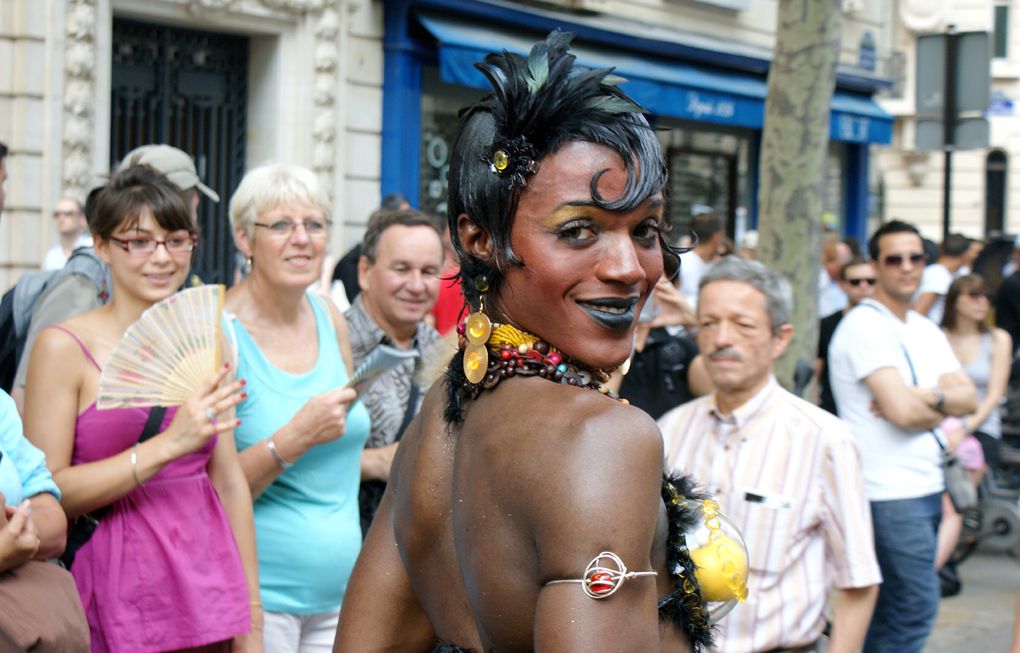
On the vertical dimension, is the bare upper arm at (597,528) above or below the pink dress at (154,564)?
above

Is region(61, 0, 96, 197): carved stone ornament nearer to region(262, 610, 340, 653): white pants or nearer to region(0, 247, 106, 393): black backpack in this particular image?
region(0, 247, 106, 393): black backpack

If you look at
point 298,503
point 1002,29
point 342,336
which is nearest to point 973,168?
point 1002,29

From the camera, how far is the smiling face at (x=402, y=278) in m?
4.86

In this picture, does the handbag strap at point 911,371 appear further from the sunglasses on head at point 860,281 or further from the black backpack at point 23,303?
the black backpack at point 23,303

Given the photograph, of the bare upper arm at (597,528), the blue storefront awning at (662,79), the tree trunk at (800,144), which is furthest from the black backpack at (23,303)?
the blue storefront awning at (662,79)

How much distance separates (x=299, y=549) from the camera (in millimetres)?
4176

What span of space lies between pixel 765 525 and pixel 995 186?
3208cm

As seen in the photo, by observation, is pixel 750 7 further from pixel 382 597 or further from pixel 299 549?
pixel 382 597

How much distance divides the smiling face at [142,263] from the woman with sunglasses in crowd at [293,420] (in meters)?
Answer: 0.31

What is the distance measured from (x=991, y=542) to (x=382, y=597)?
9183mm

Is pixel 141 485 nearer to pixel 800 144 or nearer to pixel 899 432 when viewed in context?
pixel 899 432

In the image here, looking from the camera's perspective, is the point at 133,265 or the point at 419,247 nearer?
the point at 133,265

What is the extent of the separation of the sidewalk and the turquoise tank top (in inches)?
180

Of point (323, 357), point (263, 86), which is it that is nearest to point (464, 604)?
point (323, 357)
